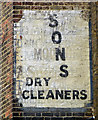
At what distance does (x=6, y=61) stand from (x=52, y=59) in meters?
0.94

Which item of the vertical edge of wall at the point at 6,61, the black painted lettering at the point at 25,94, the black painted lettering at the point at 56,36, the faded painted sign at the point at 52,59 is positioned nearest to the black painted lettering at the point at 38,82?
the faded painted sign at the point at 52,59

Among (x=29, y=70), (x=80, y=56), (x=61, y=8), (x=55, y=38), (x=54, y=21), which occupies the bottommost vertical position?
(x=29, y=70)

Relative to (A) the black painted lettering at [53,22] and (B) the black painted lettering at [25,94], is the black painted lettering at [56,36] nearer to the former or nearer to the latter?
(A) the black painted lettering at [53,22]

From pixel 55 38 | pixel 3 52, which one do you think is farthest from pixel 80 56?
pixel 3 52

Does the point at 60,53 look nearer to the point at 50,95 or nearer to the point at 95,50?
the point at 95,50

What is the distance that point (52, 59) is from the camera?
4.04m

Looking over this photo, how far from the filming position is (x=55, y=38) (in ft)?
13.4

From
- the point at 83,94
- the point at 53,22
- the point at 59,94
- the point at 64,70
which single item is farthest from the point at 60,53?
the point at 83,94

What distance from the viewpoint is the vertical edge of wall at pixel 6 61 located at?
393 cm

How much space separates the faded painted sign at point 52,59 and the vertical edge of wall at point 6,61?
0.46 feet

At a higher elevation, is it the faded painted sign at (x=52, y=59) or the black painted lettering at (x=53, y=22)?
the black painted lettering at (x=53, y=22)

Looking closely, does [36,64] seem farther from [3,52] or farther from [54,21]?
[54,21]

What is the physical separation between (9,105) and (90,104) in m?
1.62

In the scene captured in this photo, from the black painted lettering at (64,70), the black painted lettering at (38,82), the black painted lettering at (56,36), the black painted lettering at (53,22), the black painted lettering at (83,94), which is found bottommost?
the black painted lettering at (83,94)
